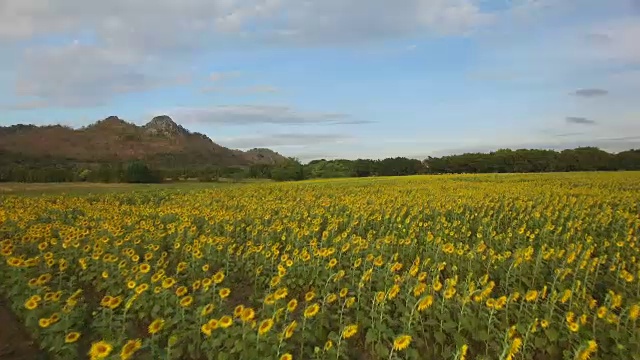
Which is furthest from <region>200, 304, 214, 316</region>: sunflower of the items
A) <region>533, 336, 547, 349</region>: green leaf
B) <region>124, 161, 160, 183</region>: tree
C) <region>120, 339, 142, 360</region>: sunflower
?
<region>124, 161, 160, 183</region>: tree

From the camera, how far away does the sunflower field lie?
3957 millimetres

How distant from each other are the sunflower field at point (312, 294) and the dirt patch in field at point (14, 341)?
13 cm

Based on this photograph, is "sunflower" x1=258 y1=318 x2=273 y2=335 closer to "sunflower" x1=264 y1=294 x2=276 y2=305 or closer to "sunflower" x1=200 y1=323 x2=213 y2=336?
"sunflower" x1=200 y1=323 x2=213 y2=336

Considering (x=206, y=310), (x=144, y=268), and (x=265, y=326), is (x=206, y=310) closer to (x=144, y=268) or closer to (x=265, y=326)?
(x=265, y=326)

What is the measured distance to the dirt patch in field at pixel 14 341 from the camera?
410cm

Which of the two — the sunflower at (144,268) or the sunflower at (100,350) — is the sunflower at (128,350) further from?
the sunflower at (144,268)

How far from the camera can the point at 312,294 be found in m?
4.31

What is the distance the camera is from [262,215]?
34.4 feet

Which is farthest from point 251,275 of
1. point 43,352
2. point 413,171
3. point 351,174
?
point 413,171

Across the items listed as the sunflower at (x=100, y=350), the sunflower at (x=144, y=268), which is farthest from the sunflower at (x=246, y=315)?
the sunflower at (x=144, y=268)

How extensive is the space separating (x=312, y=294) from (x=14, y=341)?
3.01m

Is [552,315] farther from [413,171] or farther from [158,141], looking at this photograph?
[158,141]

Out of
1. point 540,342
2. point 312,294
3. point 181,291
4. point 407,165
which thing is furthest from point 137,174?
Result: point 540,342

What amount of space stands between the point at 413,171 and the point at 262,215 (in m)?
38.1
